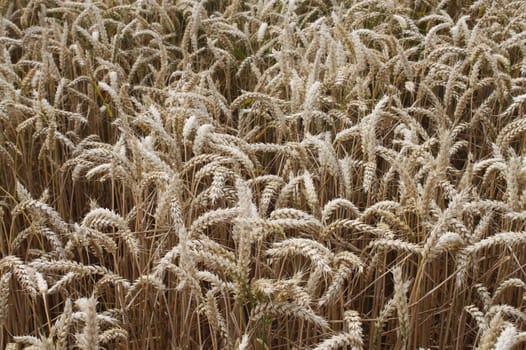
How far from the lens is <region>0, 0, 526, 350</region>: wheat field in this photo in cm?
145

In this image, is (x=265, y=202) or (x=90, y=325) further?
(x=265, y=202)

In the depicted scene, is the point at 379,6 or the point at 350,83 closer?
the point at 350,83

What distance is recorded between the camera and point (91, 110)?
8.87ft

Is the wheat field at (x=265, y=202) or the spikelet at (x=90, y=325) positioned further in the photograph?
the wheat field at (x=265, y=202)

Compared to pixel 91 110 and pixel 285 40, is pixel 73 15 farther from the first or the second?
pixel 285 40

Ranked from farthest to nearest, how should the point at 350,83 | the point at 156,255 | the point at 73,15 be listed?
1. the point at 73,15
2. the point at 350,83
3. the point at 156,255

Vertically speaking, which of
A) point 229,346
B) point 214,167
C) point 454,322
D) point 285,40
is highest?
point 285,40

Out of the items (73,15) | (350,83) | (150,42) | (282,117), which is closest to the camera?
(282,117)

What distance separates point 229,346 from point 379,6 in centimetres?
205

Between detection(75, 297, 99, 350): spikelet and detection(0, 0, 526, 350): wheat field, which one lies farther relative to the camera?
detection(0, 0, 526, 350): wheat field

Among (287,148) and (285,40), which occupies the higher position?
(285,40)

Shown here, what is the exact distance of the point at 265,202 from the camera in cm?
170

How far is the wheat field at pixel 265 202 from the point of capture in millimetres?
1451

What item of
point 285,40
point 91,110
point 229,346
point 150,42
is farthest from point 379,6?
point 229,346
